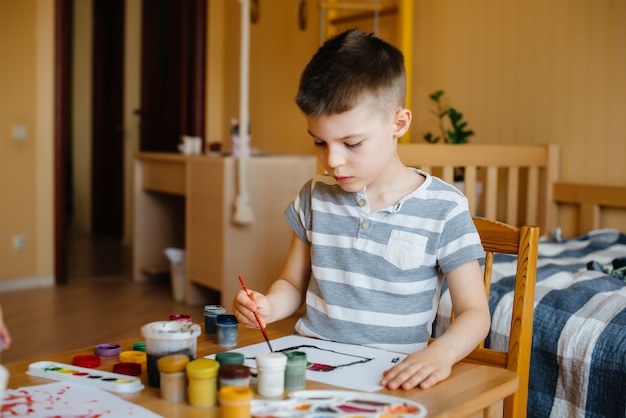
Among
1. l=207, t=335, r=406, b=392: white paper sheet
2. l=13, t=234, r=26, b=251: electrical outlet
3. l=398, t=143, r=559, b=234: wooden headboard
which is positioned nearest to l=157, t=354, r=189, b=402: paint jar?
l=207, t=335, r=406, b=392: white paper sheet

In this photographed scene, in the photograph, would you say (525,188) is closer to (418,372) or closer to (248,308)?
(248,308)

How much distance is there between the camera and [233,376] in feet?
2.57

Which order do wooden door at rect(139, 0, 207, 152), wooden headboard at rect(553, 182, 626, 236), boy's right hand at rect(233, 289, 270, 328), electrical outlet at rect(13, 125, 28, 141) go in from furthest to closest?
wooden door at rect(139, 0, 207, 152) → electrical outlet at rect(13, 125, 28, 141) → wooden headboard at rect(553, 182, 626, 236) → boy's right hand at rect(233, 289, 270, 328)

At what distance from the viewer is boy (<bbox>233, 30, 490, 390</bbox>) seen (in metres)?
1.04

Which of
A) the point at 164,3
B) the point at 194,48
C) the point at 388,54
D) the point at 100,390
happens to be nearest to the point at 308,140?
the point at 194,48

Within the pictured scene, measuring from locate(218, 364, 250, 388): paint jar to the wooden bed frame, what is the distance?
164cm

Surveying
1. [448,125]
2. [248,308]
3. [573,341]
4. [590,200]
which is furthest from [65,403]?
[448,125]

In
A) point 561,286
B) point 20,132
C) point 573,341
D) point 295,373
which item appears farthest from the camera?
point 20,132

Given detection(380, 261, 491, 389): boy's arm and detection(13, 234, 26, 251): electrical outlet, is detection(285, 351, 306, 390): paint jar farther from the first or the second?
detection(13, 234, 26, 251): electrical outlet

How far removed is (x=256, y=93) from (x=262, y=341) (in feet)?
11.5

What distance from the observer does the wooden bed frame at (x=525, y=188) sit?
8.04 feet

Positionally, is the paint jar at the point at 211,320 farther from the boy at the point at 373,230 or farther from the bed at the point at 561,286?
the bed at the point at 561,286

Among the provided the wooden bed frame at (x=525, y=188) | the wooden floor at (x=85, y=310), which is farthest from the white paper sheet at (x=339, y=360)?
the wooden floor at (x=85, y=310)

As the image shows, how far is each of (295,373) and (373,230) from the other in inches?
13.9
